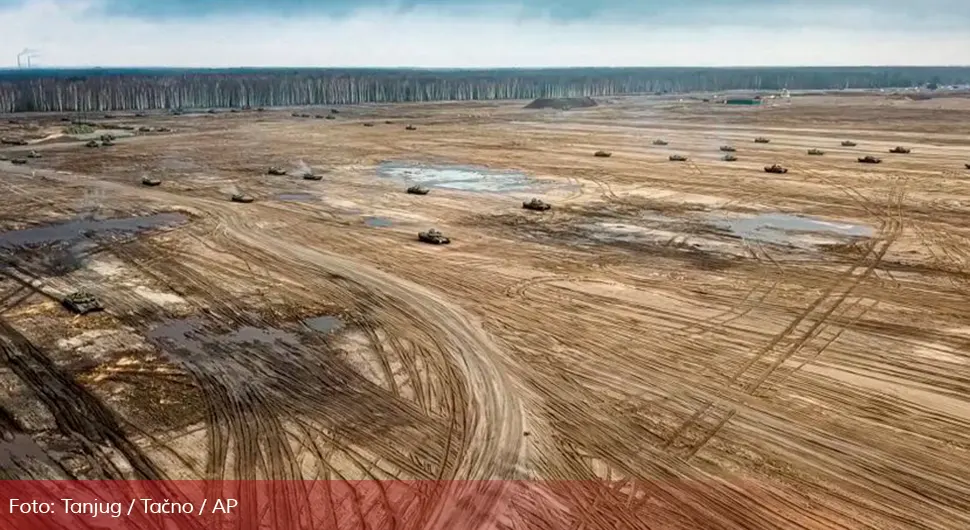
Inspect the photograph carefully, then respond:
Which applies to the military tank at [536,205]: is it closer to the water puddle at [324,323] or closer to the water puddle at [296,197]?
the water puddle at [296,197]

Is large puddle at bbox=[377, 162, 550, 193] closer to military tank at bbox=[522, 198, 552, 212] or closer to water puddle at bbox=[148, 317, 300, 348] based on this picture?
military tank at bbox=[522, 198, 552, 212]

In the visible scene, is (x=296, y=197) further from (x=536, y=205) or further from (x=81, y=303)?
(x=81, y=303)

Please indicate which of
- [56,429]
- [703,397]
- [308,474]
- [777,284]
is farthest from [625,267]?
[56,429]

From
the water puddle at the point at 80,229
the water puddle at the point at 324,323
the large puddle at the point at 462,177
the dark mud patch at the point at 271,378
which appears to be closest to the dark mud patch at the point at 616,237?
the large puddle at the point at 462,177

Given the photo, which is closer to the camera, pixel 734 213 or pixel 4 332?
pixel 4 332

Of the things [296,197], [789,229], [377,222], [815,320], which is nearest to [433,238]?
[377,222]

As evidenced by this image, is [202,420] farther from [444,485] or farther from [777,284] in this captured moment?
[777,284]
